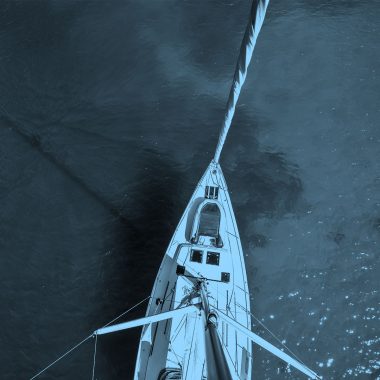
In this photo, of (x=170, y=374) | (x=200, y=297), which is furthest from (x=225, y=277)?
(x=170, y=374)

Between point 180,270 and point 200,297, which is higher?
point 180,270

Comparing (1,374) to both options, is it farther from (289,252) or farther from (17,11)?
(17,11)

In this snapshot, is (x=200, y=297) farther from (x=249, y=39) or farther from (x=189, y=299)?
(x=249, y=39)

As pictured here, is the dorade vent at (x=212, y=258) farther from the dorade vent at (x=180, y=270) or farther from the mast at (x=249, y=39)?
the mast at (x=249, y=39)

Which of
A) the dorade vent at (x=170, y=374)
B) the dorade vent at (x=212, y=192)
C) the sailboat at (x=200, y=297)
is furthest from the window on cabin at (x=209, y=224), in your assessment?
the dorade vent at (x=170, y=374)

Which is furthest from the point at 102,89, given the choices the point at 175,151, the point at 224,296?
the point at 224,296

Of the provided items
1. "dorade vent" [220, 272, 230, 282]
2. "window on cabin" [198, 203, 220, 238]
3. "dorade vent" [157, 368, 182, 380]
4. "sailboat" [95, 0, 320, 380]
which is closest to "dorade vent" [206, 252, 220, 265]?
"sailboat" [95, 0, 320, 380]

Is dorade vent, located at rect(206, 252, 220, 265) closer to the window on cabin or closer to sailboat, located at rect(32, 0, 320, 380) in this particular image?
sailboat, located at rect(32, 0, 320, 380)
